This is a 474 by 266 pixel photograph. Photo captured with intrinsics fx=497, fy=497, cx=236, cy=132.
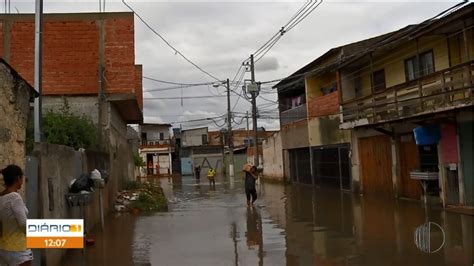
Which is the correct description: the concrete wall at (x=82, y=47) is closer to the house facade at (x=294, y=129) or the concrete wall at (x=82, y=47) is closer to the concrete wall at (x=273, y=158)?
the house facade at (x=294, y=129)

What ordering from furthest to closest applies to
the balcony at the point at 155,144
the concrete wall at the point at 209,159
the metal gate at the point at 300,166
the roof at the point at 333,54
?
the balcony at the point at 155,144 → the concrete wall at the point at 209,159 → the metal gate at the point at 300,166 → the roof at the point at 333,54

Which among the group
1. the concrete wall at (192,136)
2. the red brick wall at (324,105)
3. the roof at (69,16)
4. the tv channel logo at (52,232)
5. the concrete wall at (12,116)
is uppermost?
the roof at (69,16)

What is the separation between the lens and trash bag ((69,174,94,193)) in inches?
377

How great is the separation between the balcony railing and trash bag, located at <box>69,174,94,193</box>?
58.7 ft

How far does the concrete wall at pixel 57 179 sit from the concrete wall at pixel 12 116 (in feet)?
3.42

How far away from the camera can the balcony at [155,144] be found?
61.0 meters

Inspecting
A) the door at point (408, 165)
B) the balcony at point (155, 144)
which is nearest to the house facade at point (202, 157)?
the balcony at point (155, 144)

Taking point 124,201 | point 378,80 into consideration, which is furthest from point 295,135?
point 124,201

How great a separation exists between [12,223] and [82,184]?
219 inches

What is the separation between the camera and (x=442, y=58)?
15.5m

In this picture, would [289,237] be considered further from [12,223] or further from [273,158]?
[273,158]

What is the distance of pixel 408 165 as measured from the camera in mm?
17297

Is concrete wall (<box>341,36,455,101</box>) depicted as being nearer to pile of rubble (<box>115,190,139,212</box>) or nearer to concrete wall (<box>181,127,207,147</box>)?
pile of rubble (<box>115,190,139,212</box>)

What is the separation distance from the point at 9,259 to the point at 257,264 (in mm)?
4607
